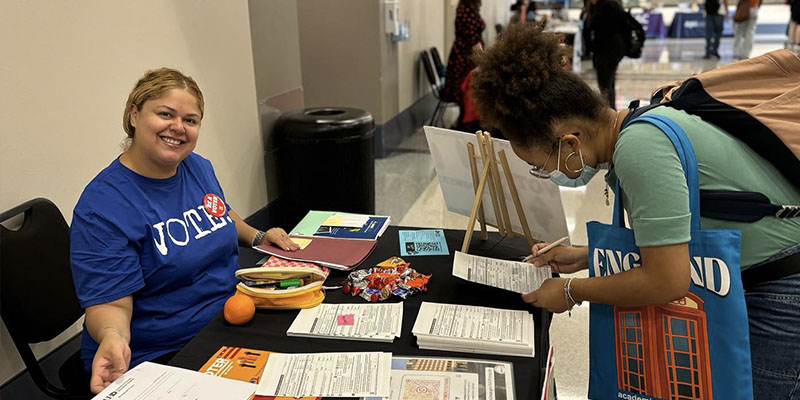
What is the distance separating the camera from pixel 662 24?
1430cm

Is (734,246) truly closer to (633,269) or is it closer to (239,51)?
(633,269)

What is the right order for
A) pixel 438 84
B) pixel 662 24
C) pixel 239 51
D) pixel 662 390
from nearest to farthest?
pixel 662 390 < pixel 239 51 < pixel 438 84 < pixel 662 24

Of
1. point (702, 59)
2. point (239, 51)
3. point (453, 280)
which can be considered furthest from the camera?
point (702, 59)

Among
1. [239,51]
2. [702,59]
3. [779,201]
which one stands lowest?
[702,59]

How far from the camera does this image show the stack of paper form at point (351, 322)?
1309mm

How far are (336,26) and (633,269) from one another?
4.95 meters

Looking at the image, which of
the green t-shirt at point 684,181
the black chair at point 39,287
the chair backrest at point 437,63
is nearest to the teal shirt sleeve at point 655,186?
the green t-shirt at point 684,181

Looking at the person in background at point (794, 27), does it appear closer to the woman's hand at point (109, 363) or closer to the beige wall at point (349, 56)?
the beige wall at point (349, 56)

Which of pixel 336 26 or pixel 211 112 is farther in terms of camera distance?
pixel 336 26

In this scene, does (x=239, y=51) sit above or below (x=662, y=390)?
above

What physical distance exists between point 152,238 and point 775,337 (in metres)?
1.48

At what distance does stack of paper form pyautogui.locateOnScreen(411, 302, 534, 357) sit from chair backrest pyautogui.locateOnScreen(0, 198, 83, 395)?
112 cm

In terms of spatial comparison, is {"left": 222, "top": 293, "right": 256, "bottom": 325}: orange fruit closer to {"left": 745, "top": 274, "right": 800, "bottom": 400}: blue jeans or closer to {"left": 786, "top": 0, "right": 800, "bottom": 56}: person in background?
{"left": 745, "top": 274, "right": 800, "bottom": 400}: blue jeans

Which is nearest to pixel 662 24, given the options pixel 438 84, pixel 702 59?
pixel 702 59
